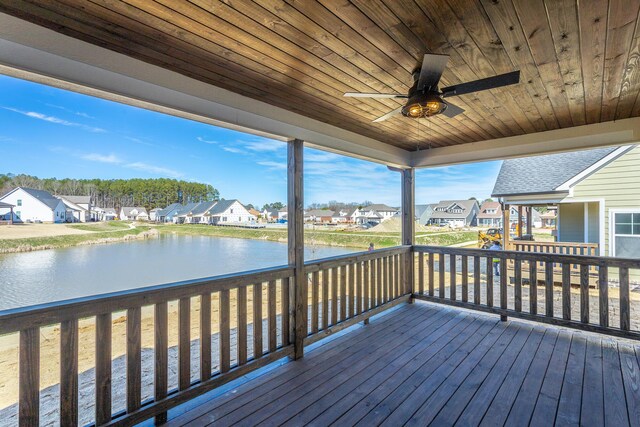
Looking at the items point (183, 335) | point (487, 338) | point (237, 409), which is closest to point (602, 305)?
point (487, 338)

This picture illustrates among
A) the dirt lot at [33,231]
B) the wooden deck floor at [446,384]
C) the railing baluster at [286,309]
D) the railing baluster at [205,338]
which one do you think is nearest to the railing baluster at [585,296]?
the wooden deck floor at [446,384]

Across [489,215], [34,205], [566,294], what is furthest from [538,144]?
[34,205]

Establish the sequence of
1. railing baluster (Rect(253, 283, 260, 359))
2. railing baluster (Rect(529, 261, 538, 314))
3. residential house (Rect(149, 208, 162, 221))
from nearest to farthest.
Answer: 1. residential house (Rect(149, 208, 162, 221))
2. railing baluster (Rect(253, 283, 260, 359))
3. railing baluster (Rect(529, 261, 538, 314))

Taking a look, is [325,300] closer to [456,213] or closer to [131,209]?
[131,209]

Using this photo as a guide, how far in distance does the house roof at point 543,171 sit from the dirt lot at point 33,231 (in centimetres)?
629

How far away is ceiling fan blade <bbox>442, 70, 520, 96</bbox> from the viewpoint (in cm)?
181

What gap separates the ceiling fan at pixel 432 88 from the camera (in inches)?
71.4

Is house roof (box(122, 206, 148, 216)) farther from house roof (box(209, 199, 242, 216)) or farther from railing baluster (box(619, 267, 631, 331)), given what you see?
railing baluster (box(619, 267, 631, 331))

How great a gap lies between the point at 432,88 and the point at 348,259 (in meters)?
2.17

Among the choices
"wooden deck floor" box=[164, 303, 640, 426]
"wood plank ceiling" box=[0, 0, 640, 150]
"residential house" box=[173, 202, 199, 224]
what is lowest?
"wooden deck floor" box=[164, 303, 640, 426]

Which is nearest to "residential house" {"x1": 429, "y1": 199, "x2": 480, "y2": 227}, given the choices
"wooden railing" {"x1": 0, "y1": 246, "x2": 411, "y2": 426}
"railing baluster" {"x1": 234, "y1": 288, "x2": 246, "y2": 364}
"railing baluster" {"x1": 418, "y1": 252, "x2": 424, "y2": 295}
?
"railing baluster" {"x1": 418, "y1": 252, "x2": 424, "y2": 295}

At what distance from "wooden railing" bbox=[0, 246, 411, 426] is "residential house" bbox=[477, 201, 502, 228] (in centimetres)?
260

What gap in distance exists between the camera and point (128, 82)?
2.02 metres

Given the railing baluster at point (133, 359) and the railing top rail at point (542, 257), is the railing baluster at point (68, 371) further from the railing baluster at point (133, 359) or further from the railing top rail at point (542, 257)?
the railing top rail at point (542, 257)
